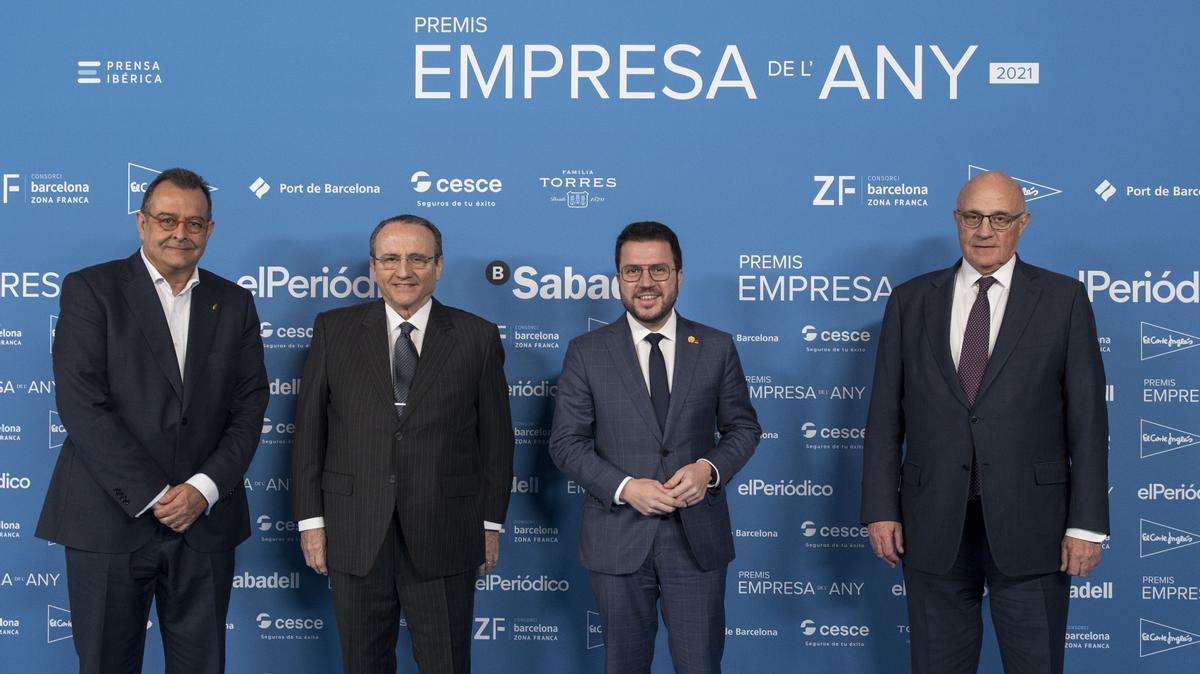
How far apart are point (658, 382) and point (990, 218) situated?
1.13 meters

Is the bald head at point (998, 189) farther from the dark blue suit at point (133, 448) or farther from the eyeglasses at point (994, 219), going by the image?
the dark blue suit at point (133, 448)

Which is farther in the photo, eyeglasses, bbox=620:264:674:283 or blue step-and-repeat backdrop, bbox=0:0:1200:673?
blue step-and-repeat backdrop, bbox=0:0:1200:673

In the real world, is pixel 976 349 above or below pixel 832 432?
above

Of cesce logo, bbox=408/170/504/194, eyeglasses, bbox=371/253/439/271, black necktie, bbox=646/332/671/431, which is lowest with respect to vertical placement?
black necktie, bbox=646/332/671/431

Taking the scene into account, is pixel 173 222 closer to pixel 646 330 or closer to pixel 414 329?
pixel 414 329

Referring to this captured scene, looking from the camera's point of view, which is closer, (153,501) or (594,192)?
(153,501)

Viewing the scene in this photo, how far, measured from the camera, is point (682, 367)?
2.90 metres

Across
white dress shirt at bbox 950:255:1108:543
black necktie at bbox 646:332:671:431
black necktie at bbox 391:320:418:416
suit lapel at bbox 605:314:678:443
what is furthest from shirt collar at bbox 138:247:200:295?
white dress shirt at bbox 950:255:1108:543

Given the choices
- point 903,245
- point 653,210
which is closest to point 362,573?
point 653,210

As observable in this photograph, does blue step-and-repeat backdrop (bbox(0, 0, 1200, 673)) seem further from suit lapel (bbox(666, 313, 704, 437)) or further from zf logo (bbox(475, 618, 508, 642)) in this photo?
suit lapel (bbox(666, 313, 704, 437))

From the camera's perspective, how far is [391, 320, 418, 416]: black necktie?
2857mm

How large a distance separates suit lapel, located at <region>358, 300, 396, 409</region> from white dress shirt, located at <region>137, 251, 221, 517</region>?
1.75 feet

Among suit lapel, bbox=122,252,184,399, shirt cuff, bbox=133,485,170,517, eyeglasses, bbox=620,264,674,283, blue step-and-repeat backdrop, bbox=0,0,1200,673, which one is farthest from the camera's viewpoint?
blue step-and-repeat backdrop, bbox=0,0,1200,673

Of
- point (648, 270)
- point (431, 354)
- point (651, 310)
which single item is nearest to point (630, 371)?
point (651, 310)
